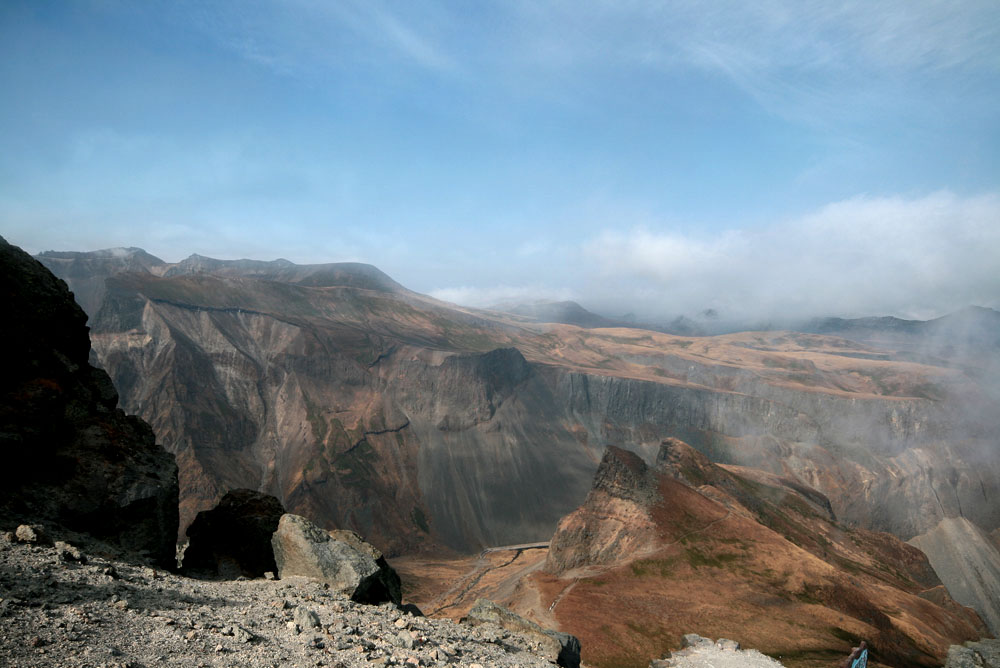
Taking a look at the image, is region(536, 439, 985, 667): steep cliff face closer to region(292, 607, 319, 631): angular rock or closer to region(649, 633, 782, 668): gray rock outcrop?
region(649, 633, 782, 668): gray rock outcrop

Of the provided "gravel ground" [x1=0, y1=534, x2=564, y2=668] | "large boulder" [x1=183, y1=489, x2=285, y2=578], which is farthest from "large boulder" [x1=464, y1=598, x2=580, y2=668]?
"large boulder" [x1=183, y1=489, x2=285, y2=578]

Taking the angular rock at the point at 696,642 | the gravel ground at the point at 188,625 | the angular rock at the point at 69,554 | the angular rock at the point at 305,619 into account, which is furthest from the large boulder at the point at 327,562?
the angular rock at the point at 696,642

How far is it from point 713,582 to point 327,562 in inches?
1870

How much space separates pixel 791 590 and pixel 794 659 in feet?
44.5

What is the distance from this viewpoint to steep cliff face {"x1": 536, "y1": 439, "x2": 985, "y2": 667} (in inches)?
1802

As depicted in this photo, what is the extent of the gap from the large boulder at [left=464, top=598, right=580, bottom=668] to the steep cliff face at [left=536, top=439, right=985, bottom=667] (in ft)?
77.1

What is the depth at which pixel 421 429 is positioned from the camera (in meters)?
154

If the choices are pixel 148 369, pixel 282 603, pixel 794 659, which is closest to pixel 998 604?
pixel 794 659

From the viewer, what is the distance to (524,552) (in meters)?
111

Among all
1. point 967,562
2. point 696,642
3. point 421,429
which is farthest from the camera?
point 421,429

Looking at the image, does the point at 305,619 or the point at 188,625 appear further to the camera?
the point at 305,619

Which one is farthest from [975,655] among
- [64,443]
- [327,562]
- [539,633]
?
[64,443]

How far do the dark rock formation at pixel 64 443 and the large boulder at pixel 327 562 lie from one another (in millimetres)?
3965

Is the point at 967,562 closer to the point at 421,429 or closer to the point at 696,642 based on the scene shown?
the point at 696,642
